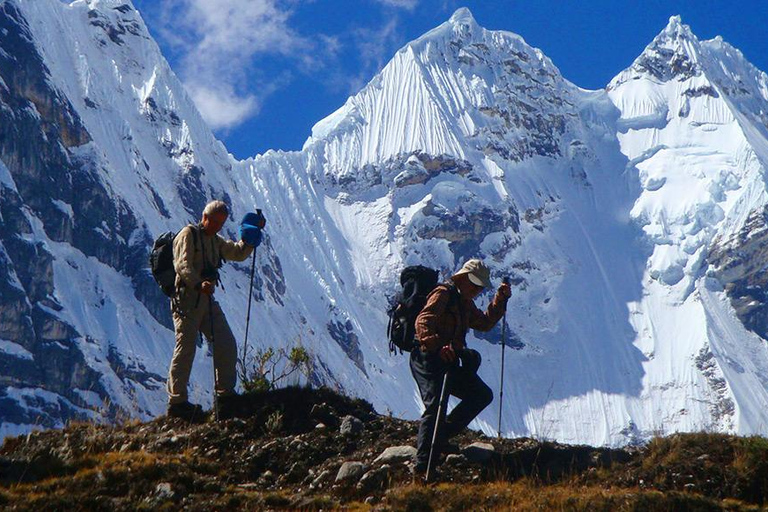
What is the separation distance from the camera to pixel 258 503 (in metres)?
9.77

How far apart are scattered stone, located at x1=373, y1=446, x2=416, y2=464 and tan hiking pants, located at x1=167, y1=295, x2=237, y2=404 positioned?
2.32 m

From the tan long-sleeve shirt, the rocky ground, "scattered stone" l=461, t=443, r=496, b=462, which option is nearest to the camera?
the rocky ground

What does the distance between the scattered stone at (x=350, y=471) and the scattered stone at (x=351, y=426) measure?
3.83 feet

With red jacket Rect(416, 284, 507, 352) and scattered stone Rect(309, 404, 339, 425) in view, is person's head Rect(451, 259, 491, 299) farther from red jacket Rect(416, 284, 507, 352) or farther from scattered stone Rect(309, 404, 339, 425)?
scattered stone Rect(309, 404, 339, 425)

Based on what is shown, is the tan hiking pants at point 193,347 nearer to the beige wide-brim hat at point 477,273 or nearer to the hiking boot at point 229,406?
the hiking boot at point 229,406

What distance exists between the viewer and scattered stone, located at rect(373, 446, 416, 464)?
1084 cm

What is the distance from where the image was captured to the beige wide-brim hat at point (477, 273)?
11297 mm

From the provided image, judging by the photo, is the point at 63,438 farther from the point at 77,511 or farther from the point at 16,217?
the point at 16,217

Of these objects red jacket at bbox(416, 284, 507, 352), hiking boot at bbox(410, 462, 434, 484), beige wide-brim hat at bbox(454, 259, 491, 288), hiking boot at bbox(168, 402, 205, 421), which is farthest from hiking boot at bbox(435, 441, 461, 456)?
hiking boot at bbox(168, 402, 205, 421)

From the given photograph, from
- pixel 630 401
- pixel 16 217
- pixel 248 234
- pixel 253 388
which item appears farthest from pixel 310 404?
pixel 630 401

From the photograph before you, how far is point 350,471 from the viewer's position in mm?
10633

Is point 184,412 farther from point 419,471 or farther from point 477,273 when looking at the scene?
point 477,273

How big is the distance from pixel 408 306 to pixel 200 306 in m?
2.42

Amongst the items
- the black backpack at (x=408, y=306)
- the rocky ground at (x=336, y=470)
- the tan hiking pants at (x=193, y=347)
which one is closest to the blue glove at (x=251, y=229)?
the tan hiking pants at (x=193, y=347)
